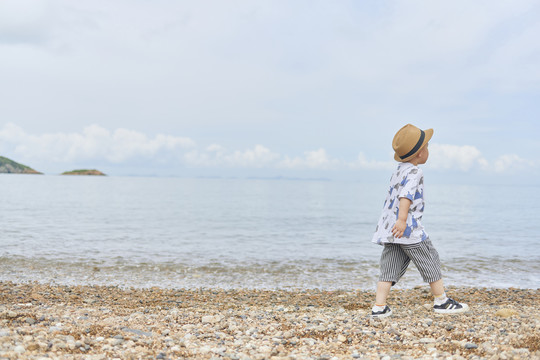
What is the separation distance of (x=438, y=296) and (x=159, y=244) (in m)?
12.5

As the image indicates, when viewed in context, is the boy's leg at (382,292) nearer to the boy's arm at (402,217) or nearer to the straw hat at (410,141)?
the boy's arm at (402,217)

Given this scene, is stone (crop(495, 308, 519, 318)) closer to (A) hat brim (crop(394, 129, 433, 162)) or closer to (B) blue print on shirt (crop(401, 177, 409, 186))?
(B) blue print on shirt (crop(401, 177, 409, 186))

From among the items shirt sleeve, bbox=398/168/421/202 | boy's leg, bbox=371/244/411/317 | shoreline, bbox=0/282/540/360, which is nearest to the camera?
shoreline, bbox=0/282/540/360

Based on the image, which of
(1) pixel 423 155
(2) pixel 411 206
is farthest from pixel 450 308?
(1) pixel 423 155

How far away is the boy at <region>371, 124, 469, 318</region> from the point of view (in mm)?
5586

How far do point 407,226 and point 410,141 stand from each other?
118 cm

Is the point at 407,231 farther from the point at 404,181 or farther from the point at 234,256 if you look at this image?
the point at 234,256

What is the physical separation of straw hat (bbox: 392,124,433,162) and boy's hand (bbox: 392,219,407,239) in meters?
Result: 0.92

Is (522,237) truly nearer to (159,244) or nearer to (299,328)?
(159,244)

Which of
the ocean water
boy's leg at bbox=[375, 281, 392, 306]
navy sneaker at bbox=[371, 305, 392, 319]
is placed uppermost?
boy's leg at bbox=[375, 281, 392, 306]

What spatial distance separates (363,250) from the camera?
15.7 meters

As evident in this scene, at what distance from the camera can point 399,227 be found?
551cm

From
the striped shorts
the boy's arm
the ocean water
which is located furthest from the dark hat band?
the ocean water

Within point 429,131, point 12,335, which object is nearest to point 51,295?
point 12,335
